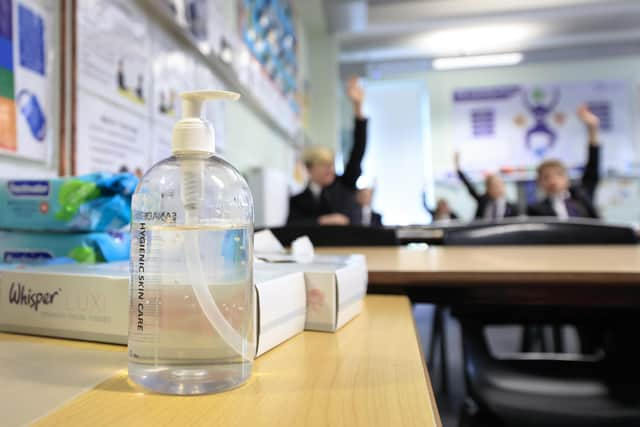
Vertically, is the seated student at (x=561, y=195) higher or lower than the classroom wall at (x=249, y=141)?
lower

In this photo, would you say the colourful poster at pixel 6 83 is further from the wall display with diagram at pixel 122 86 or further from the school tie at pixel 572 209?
the school tie at pixel 572 209

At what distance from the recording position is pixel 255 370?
329 millimetres

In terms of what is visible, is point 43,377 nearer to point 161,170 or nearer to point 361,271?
point 161,170

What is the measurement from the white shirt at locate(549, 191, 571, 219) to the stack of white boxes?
3.40m

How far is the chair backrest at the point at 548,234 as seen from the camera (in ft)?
4.53

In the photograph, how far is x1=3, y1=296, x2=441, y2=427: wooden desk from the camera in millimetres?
243

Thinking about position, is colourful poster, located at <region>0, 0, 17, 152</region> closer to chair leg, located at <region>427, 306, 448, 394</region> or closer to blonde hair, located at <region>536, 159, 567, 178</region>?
chair leg, located at <region>427, 306, 448, 394</region>

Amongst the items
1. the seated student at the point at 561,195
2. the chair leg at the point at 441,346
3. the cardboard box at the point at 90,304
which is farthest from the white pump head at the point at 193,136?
the seated student at the point at 561,195

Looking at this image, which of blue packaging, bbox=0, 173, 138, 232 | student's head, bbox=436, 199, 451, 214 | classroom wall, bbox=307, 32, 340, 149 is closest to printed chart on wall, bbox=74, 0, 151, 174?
blue packaging, bbox=0, 173, 138, 232

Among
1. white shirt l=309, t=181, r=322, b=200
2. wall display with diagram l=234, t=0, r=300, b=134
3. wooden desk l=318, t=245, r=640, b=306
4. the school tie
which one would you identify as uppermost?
wall display with diagram l=234, t=0, r=300, b=134

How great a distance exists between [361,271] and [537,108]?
6386 mm

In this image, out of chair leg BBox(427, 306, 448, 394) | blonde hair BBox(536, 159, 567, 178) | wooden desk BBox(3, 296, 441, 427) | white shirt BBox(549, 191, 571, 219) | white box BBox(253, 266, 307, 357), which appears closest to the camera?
wooden desk BBox(3, 296, 441, 427)

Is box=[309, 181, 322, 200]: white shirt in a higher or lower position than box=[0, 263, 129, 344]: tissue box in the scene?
higher

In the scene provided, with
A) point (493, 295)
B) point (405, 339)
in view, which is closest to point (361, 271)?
point (405, 339)
